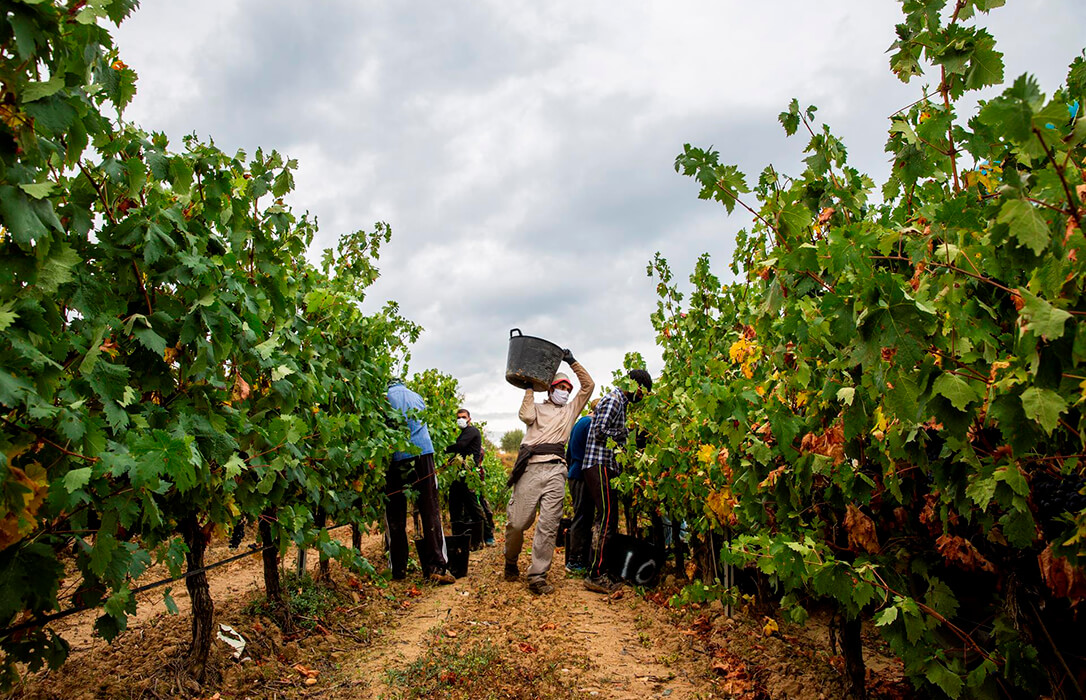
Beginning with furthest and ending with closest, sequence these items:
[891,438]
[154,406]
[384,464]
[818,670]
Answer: [384,464]
[818,670]
[154,406]
[891,438]

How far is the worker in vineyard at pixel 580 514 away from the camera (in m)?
7.33

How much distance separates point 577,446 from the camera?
764cm

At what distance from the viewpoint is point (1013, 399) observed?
147 cm

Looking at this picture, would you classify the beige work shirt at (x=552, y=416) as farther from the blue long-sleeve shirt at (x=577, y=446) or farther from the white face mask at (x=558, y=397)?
the blue long-sleeve shirt at (x=577, y=446)

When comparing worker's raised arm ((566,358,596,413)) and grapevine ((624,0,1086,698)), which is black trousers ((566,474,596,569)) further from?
grapevine ((624,0,1086,698))

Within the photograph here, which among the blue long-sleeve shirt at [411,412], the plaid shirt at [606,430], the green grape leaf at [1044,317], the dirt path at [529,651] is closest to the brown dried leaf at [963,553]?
the green grape leaf at [1044,317]

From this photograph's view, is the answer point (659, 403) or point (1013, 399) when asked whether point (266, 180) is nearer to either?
point (1013, 399)

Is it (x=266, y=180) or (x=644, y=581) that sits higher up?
(x=266, y=180)

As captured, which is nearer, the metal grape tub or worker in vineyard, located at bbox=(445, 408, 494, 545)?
the metal grape tub

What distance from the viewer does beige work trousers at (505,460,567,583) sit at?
642cm

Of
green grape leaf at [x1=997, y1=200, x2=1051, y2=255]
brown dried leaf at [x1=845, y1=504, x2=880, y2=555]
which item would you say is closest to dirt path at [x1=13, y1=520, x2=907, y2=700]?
brown dried leaf at [x1=845, y1=504, x2=880, y2=555]

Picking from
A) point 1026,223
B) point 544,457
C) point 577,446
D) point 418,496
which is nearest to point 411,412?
point 418,496

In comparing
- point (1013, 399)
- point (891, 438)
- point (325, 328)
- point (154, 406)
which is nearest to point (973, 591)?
point (891, 438)

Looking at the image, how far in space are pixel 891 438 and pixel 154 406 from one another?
255cm
